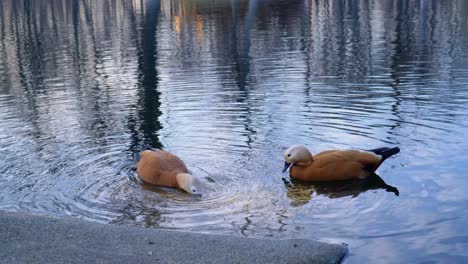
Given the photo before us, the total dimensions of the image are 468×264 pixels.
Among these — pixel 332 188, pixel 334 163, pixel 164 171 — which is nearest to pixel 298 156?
pixel 334 163

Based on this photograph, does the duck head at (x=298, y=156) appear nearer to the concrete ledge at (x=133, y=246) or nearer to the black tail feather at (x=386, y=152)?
the black tail feather at (x=386, y=152)

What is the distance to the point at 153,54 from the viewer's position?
938 inches

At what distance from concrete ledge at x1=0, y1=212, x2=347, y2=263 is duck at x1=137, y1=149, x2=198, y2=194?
2.06 metres

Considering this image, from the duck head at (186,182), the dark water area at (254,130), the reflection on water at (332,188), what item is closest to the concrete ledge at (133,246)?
the dark water area at (254,130)

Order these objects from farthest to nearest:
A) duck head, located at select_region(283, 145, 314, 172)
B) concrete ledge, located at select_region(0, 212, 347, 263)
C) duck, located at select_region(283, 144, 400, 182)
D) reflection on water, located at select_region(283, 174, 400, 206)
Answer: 1. duck head, located at select_region(283, 145, 314, 172)
2. duck, located at select_region(283, 144, 400, 182)
3. reflection on water, located at select_region(283, 174, 400, 206)
4. concrete ledge, located at select_region(0, 212, 347, 263)

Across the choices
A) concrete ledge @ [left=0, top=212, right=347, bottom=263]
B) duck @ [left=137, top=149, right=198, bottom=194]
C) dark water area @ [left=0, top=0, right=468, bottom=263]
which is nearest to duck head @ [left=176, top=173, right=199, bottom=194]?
duck @ [left=137, top=149, right=198, bottom=194]

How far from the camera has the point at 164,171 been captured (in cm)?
967

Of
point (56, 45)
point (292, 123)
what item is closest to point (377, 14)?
point (56, 45)

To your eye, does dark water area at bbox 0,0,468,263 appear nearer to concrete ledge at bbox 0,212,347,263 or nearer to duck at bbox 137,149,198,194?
duck at bbox 137,149,198,194

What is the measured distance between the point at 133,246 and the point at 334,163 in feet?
12.4

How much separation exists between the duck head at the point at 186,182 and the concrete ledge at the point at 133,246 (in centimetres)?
196

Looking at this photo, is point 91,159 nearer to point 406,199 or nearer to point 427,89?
point 406,199

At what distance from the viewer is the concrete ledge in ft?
20.6

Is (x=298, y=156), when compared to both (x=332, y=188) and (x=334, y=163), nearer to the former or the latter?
(x=334, y=163)
